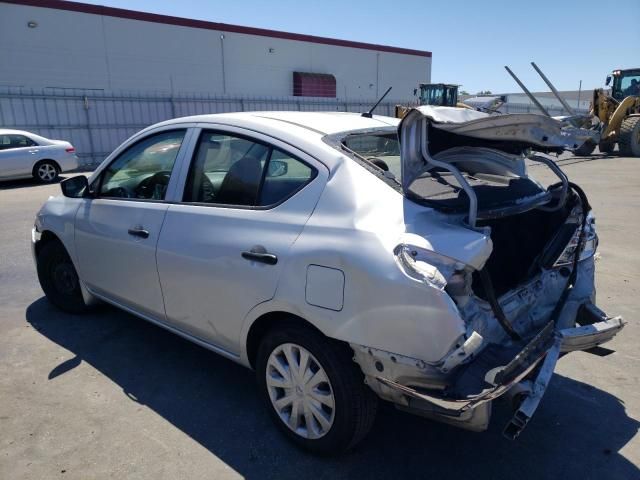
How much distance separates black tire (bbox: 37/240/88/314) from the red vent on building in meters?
29.0

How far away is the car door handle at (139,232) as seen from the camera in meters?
3.27

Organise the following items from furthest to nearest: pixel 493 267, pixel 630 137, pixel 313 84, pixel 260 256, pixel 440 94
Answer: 1. pixel 313 84
2. pixel 440 94
3. pixel 630 137
4. pixel 493 267
5. pixel 260 256

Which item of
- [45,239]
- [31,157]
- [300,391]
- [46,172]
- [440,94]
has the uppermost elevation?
[440,94]

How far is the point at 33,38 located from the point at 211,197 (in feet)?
80.6

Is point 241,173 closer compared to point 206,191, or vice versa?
point 241,173

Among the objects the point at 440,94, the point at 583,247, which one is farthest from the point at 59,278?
the point at 440,94

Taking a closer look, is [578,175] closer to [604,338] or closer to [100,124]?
[604,338]

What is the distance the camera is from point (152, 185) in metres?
3.50

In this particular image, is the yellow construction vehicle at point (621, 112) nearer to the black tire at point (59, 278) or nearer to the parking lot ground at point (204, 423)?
the parking lot ground at point (204, 423)

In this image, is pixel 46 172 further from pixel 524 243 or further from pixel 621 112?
pixel 621 112

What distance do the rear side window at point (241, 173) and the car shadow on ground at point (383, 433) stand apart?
1262mm

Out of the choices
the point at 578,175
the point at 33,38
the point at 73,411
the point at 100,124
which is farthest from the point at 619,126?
the point at 33,38

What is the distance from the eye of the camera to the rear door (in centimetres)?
258

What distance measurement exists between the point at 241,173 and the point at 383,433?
5.56 feet
